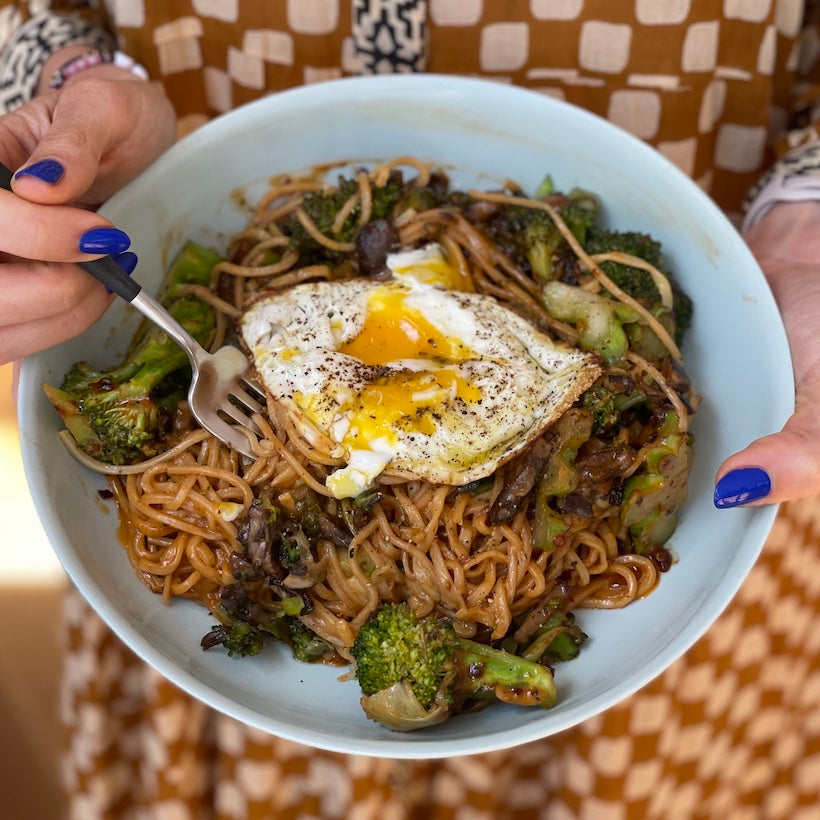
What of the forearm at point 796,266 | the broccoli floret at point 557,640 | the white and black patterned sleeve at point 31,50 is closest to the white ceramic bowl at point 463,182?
the broccoli floret at point 557,640

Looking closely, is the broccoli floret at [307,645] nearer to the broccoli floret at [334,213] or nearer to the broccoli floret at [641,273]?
the broccoli floret at [334,213]

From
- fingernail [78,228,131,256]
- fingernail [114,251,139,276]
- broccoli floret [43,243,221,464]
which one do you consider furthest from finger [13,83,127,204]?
broccoli floret [43,243,221,464]

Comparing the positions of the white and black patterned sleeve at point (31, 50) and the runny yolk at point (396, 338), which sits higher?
the white and black patterned sleeve at point (31, 50)

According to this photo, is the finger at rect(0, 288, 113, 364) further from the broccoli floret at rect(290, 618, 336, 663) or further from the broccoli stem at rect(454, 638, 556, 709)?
the broccoli stem at rect(454, 638, 556, 709)

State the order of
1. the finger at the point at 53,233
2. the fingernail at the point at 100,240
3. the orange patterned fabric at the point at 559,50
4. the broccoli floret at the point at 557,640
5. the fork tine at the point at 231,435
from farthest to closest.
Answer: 1. the orange patterned fabric at the point at 559,50
2. the fork tine at the point at 231,435
3. the broccoli floret at the point at 557,640
4. the fingernail at the point at 100,240
5. the finger at the point at 53,233

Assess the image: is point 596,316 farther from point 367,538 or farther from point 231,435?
point 231,435

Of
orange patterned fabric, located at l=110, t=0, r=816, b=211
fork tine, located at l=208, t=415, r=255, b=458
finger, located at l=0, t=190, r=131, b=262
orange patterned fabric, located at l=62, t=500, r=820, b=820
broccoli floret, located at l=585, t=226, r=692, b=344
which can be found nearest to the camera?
finger, located at l=0, t=190, r=131, b=262
